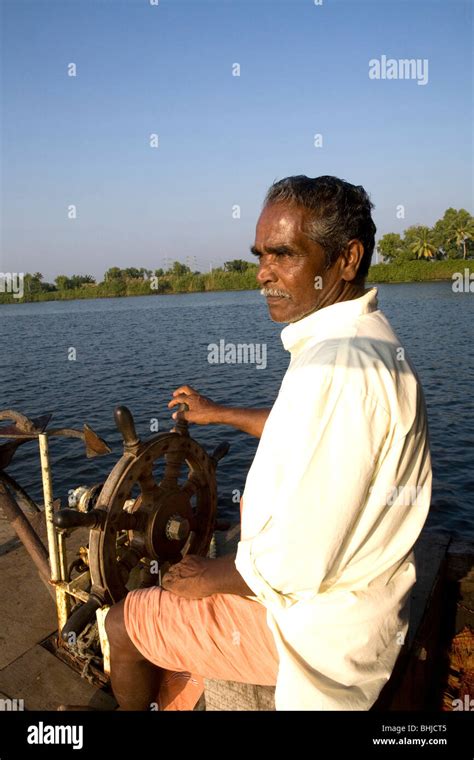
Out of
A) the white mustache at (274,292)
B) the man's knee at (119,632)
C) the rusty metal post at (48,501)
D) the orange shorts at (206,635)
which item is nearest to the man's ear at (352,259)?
the white mustache at (274,292)

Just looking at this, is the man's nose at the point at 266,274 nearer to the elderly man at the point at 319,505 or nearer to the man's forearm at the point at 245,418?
the elderly man at the point at 319,505

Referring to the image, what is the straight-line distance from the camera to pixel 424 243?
6334 cm

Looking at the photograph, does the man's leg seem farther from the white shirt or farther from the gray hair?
the gray hair

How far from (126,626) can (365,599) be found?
37.4 inches

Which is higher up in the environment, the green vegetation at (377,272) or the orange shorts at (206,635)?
the green vegetation at (377,272)

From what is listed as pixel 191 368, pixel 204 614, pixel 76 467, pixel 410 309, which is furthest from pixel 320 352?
pixel 410 309

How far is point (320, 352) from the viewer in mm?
1415

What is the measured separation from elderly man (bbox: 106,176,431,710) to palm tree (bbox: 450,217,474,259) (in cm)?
6517

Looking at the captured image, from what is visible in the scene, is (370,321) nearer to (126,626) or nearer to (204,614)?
(204,614)

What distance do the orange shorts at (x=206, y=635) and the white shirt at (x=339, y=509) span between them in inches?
11.9

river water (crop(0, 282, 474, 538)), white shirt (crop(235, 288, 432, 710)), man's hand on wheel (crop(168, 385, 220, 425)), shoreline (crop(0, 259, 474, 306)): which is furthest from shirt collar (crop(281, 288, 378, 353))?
shoreline (crop(0, 259, 474, 306))

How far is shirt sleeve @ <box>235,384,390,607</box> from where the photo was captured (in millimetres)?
1328

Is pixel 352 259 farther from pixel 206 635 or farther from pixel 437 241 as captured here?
pixel 437 241

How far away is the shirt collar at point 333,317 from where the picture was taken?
159 centimetres
